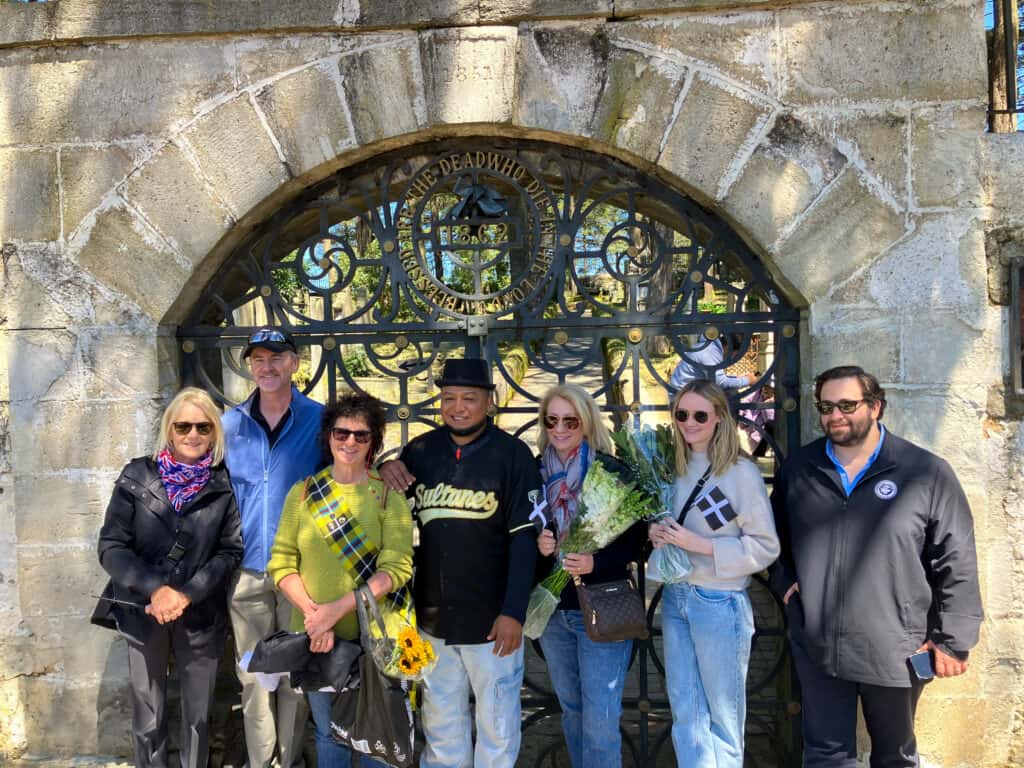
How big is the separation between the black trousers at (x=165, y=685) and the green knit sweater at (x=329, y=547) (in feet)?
1.88

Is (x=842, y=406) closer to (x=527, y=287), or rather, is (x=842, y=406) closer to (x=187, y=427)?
(x=527, y=287)

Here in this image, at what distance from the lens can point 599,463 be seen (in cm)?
298

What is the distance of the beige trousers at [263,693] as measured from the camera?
329 cm

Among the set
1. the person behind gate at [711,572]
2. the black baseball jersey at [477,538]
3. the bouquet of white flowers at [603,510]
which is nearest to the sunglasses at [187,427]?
the black baseball jersey at [477,538]

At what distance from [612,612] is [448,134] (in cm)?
212

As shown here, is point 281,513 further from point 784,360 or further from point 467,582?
point 784,360

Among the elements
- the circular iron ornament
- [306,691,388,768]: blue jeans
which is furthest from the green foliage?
[306,691,388,768]: blue jeans

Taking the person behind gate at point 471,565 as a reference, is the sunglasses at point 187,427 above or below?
above

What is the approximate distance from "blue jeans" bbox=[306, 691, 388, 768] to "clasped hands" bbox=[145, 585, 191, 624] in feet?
1.90

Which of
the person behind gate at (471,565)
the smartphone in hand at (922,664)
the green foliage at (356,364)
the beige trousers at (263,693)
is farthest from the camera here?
the green foliage at (356,364)

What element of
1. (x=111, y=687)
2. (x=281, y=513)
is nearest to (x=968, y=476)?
(x=281, y=513)

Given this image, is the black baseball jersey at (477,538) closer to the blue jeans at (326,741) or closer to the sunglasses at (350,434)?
the sunglasses at (350,434)

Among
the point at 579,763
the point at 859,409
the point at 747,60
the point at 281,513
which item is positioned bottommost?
the point at 579,763

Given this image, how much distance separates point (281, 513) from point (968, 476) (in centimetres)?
270
